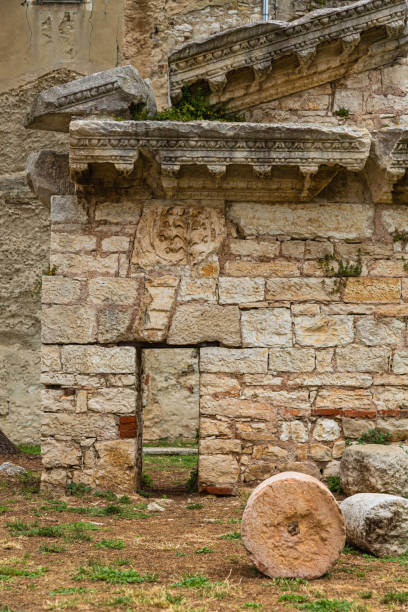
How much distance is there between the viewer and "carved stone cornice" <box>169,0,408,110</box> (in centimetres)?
661

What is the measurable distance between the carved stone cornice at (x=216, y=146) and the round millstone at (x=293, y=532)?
3.03 metres

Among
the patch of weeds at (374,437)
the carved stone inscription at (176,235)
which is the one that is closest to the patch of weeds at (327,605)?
the patch of weeds at (374,437)

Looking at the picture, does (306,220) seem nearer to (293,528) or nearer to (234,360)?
(234,360)

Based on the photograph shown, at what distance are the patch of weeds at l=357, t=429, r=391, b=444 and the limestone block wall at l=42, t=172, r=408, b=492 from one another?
6 cm

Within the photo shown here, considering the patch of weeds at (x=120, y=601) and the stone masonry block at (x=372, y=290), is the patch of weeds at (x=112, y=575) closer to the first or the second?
the patch of weeds at (x=120, y=601)

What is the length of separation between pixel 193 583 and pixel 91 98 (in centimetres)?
420

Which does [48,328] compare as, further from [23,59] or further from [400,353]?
[23,59]

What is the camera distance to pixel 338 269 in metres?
6.47

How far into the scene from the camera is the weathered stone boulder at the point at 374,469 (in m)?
5.44

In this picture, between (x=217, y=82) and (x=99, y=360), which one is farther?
(x=217, y=82)

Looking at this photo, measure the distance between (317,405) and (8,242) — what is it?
8260 mm

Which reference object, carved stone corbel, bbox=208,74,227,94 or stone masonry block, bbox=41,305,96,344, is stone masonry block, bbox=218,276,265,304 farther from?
carved stone corbel, bbox=208,74,227,94

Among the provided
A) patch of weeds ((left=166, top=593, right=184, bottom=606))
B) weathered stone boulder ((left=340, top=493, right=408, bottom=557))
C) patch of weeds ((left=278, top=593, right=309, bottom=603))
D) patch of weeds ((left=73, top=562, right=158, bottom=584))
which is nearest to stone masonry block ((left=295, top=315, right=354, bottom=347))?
weathered stone boulder ((left=340, top=493, right=408, bottom=557))

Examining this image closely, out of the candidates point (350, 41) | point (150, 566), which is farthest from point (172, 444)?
point (150, 566)
